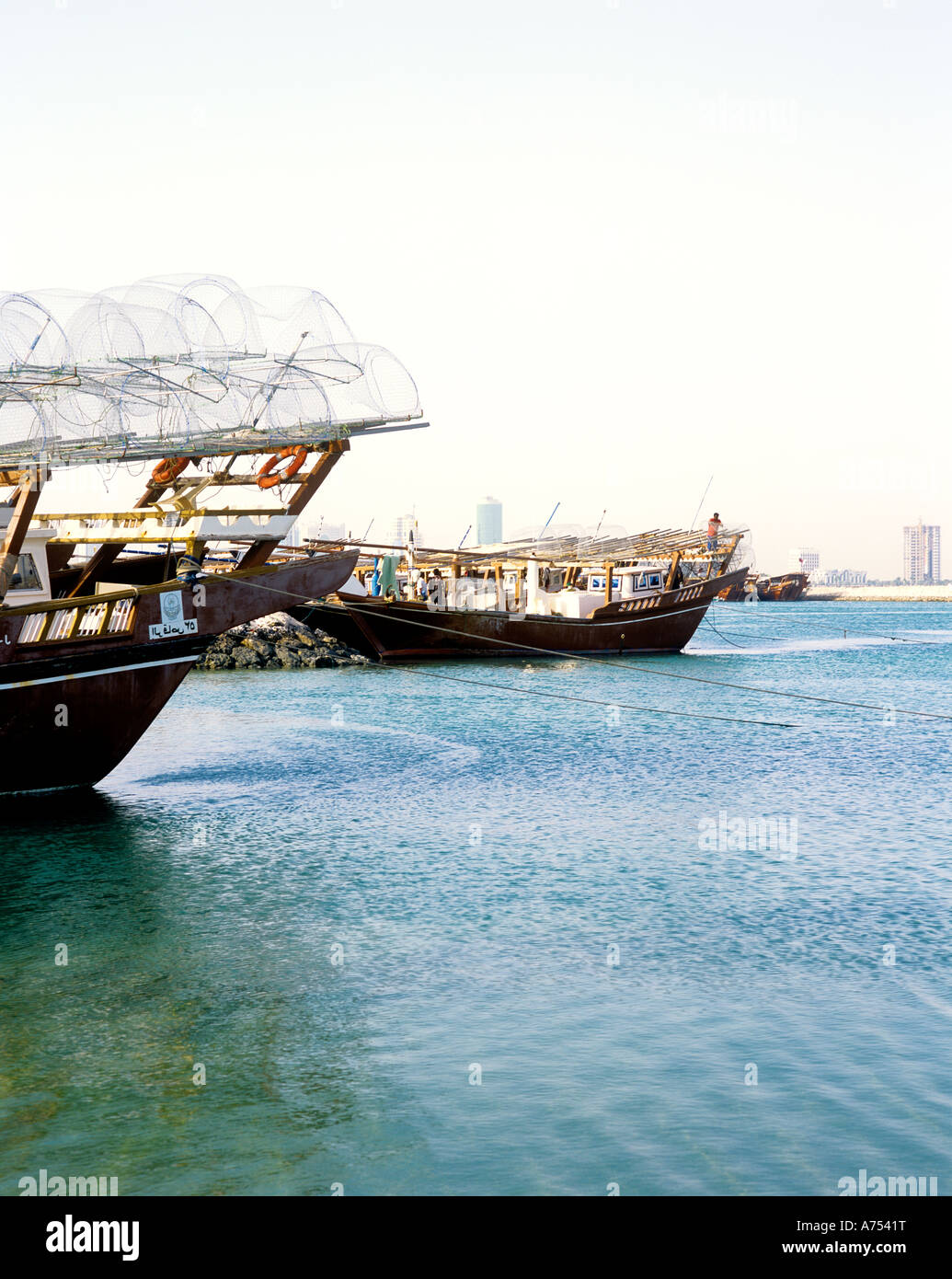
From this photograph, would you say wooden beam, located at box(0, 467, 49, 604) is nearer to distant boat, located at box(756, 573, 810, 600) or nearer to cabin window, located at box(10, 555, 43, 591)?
cabin window, located at box(10, 555, 43, 591)

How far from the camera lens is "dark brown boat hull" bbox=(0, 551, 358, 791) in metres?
19.9

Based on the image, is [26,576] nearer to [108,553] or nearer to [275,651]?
[108,553]

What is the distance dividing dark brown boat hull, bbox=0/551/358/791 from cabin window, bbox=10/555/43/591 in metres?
1.73

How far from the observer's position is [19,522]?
63.5ft

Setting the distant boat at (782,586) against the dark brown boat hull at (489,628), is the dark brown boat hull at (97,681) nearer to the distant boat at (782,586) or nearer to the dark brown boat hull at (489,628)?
the dark brown boat hull at (489,628)

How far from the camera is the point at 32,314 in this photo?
17781 mm

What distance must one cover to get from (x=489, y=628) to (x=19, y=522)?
38.5 m

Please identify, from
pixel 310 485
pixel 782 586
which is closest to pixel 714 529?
pixel 310 485

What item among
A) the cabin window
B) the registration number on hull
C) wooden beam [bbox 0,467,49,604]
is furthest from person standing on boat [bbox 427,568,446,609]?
wooden beam [bbox 0,467,49,604]

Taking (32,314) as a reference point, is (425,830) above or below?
below

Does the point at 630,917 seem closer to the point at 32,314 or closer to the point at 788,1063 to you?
the point at 788,1063

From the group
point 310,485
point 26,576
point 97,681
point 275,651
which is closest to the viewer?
point 97,681

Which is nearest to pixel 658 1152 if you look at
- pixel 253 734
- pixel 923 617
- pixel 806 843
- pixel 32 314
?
pixel 806 843
